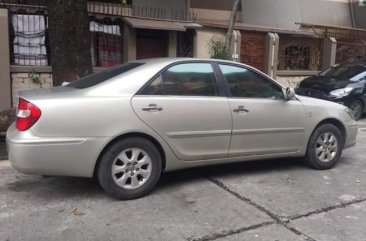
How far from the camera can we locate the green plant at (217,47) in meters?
13.2

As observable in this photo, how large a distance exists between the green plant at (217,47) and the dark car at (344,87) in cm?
239

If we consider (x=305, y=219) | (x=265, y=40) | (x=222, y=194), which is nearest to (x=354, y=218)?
(x=305, y=219)

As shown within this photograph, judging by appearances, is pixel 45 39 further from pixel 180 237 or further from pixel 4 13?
pixel 180 237

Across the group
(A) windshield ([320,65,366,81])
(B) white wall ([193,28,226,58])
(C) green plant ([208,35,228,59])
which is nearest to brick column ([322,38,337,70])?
(A) windshield ([320,65,366,81])

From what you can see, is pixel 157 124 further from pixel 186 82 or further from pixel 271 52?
pixel 271 52

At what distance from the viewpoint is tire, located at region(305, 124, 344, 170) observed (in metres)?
6.09

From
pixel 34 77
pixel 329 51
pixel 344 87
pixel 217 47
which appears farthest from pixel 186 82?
pixel 329 51

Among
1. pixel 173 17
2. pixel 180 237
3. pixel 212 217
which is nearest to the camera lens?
pixel 180 237

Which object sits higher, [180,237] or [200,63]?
[200,63]

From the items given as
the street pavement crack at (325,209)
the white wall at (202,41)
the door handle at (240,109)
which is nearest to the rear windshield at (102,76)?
the door handle at (240,109)

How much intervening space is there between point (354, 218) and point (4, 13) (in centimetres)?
Result: 903

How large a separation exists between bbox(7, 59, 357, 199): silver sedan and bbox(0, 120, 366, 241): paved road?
0.29 m

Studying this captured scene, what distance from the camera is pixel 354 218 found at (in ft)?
14.7

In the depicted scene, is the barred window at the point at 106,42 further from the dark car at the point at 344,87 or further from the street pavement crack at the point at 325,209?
the street pavement crack at the point at 325,209
